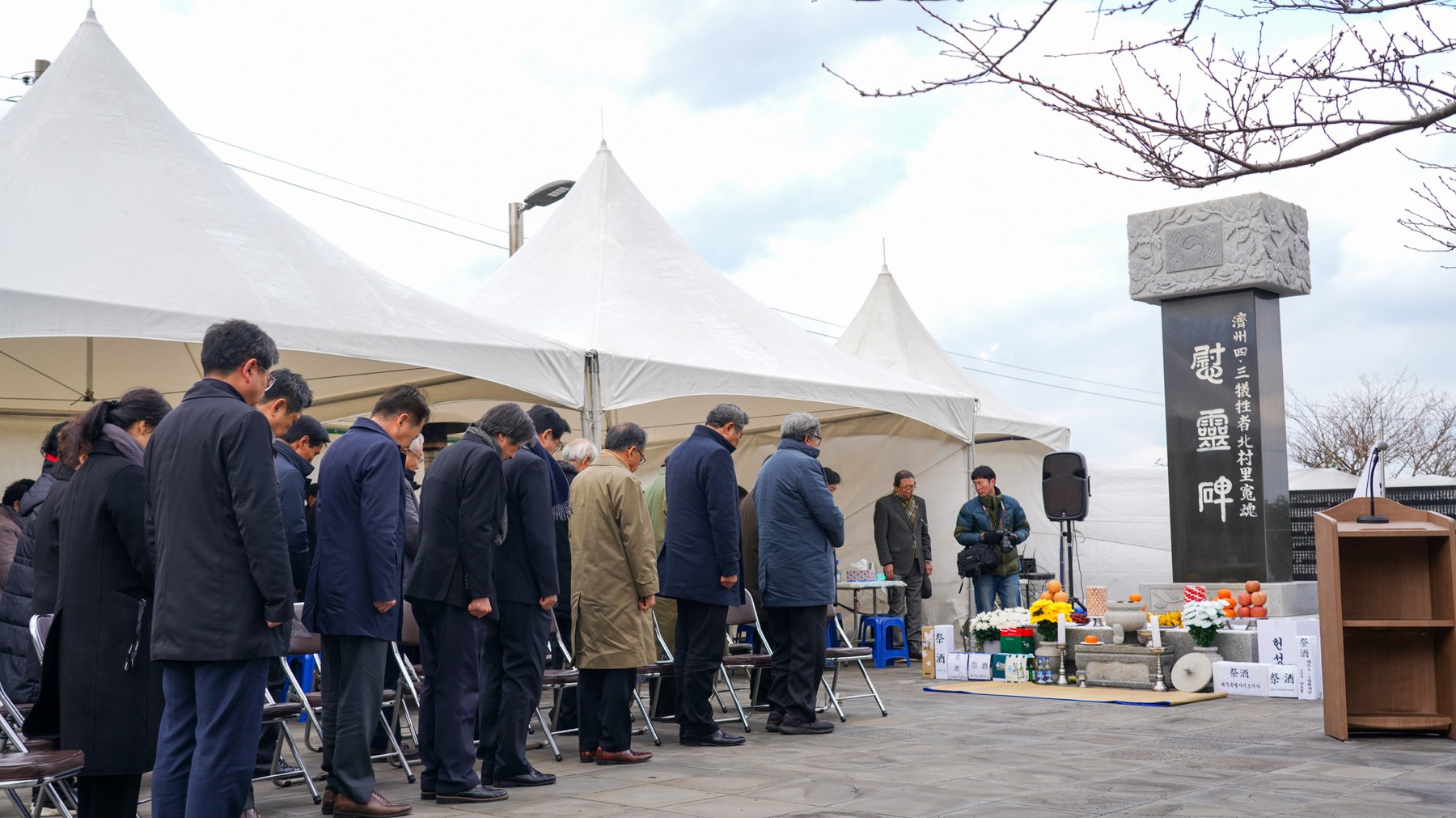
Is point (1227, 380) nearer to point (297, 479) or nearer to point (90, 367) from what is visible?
point (297, 479)

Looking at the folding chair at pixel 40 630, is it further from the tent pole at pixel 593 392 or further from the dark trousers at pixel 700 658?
the tent pole at pixel 593 392

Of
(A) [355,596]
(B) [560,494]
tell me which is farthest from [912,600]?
(A) [355,596]

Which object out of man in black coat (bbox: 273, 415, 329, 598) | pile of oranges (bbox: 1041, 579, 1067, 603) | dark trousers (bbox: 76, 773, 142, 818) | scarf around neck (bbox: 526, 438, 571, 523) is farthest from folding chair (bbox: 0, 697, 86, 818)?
pile of oranges (bbox: 1041, 579, 1067, 603)

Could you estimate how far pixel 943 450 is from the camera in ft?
40.2

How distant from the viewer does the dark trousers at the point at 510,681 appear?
4844mm

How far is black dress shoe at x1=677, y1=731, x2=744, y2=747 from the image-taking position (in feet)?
19.5

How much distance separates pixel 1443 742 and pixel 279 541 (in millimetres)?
5249

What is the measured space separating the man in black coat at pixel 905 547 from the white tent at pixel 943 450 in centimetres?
116

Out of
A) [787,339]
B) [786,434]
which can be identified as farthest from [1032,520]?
[786,434]

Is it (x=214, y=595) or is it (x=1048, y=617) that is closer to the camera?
(x=214, y=595)

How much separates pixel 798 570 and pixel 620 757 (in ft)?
4.57

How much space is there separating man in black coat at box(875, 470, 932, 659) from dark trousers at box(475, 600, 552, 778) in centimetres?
626

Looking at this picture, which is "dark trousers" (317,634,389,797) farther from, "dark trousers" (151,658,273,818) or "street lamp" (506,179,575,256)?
"street lamp" (506,179,575,256)

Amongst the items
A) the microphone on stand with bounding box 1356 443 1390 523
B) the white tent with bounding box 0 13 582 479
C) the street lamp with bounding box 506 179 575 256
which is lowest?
the microphone on stand with bounding box 1356 443 1390 523
